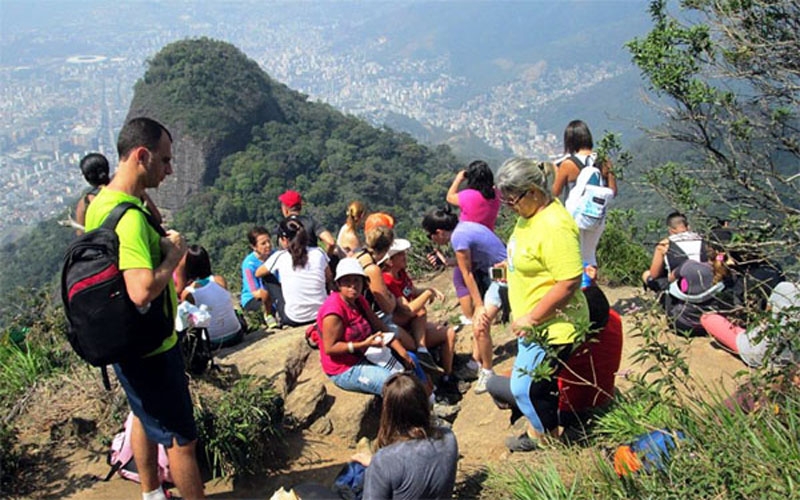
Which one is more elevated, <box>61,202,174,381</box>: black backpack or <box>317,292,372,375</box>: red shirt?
<box>61,202,174,381</box>: black backpack

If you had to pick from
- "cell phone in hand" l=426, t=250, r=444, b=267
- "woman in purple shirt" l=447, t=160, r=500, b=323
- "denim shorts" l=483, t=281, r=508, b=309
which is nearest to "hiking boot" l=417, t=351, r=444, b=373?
"woman in purple shirt" l=447, t=160, r=500, b=323

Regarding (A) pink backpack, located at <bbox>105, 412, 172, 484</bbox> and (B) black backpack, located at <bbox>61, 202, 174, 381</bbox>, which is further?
(A) pink backpack, located at <bbox>105, 412, 172, 484</bbox>

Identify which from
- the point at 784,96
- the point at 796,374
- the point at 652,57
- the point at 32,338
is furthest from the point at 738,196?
the point at 32,338

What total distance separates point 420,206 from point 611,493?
55.2 metres

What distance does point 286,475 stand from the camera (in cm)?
350

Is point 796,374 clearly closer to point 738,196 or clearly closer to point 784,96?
point 738,196

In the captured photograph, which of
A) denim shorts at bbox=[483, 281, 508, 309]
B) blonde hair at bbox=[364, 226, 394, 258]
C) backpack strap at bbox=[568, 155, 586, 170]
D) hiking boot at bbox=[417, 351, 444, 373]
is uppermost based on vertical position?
backpack strap at bbox=[568, 155, 586, 170]

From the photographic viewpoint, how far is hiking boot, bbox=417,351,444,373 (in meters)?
4.43

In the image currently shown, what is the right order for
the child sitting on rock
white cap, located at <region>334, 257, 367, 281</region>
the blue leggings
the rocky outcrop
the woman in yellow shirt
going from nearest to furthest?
the woman in yellow shirt → the blue leggings → white cap, located at <region>334, 257, 367, 281</region> → the rocky outcrop → the child sitting on rock

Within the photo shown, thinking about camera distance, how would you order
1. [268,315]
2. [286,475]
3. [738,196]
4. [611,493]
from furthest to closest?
1. [268,315]
2. [738,196]
3. [286,475]
4. [611,493]

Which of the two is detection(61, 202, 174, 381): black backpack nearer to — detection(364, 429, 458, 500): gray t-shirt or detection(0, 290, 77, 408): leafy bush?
detection(364, 429, 458, 500): gray t-shirt

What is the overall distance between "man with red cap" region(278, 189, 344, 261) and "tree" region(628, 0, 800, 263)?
279 centimetres

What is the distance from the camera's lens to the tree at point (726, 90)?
405 cm

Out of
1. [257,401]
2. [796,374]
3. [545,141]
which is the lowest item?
[545,141]
